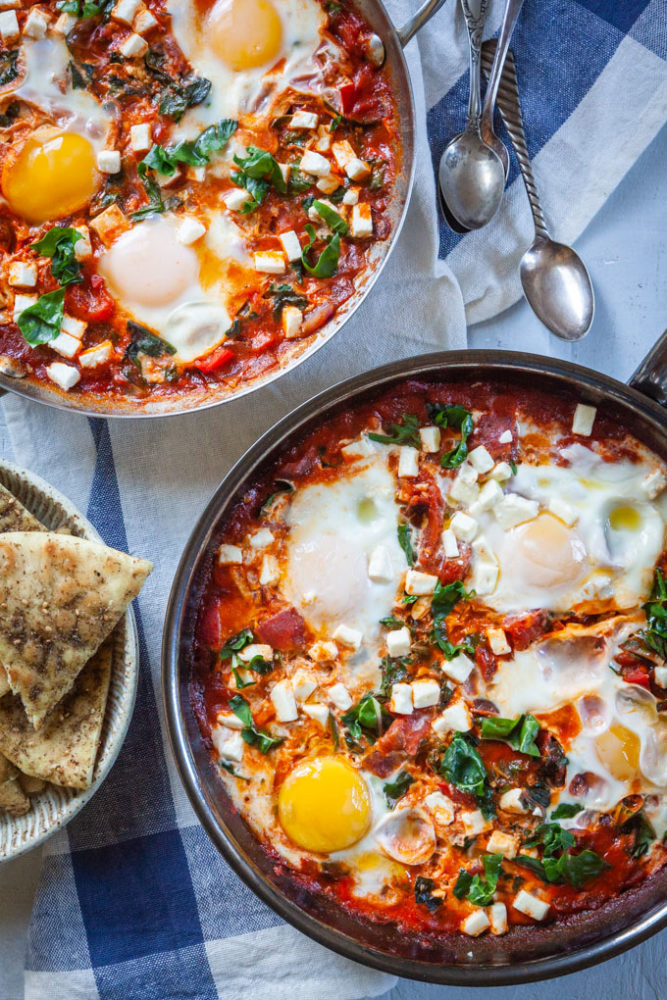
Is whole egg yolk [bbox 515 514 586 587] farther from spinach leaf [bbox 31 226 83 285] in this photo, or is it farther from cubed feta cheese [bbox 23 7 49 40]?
cubed feta cheese [bbox 23 7 49 40]

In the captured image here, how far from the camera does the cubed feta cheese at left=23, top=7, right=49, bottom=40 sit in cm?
332

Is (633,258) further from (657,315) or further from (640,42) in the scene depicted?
(640,42)

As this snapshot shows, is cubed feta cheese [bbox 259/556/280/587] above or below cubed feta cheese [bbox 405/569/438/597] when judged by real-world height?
below

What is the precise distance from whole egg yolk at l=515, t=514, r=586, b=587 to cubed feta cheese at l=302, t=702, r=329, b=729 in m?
0.81

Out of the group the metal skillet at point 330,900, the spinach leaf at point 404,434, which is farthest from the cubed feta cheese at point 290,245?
the spinach leaf at point 404,434

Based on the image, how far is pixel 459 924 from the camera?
318 centimetres

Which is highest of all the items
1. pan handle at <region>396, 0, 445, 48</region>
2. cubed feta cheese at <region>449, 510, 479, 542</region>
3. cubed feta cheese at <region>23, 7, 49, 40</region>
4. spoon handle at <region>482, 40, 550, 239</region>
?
pan handle at <region>396, 0, 445, 48</region>

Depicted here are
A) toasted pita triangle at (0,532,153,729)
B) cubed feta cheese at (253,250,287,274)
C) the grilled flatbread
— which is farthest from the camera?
cubed feta cheese at (253,250,287,274)

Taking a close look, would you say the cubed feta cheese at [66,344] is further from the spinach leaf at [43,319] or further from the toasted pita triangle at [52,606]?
the toasted pita triangle at [52,606]

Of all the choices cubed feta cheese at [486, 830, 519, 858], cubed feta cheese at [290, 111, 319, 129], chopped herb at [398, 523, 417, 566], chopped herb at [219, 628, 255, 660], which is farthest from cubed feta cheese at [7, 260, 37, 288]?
cubed feta cheese at [486, 830, 519, 858]

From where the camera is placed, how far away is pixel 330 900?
318cm

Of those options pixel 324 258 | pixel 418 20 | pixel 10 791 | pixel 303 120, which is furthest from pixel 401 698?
pixel 418 20

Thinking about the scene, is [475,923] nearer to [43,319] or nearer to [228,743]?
[228,743]

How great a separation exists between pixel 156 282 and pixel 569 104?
1.66m
